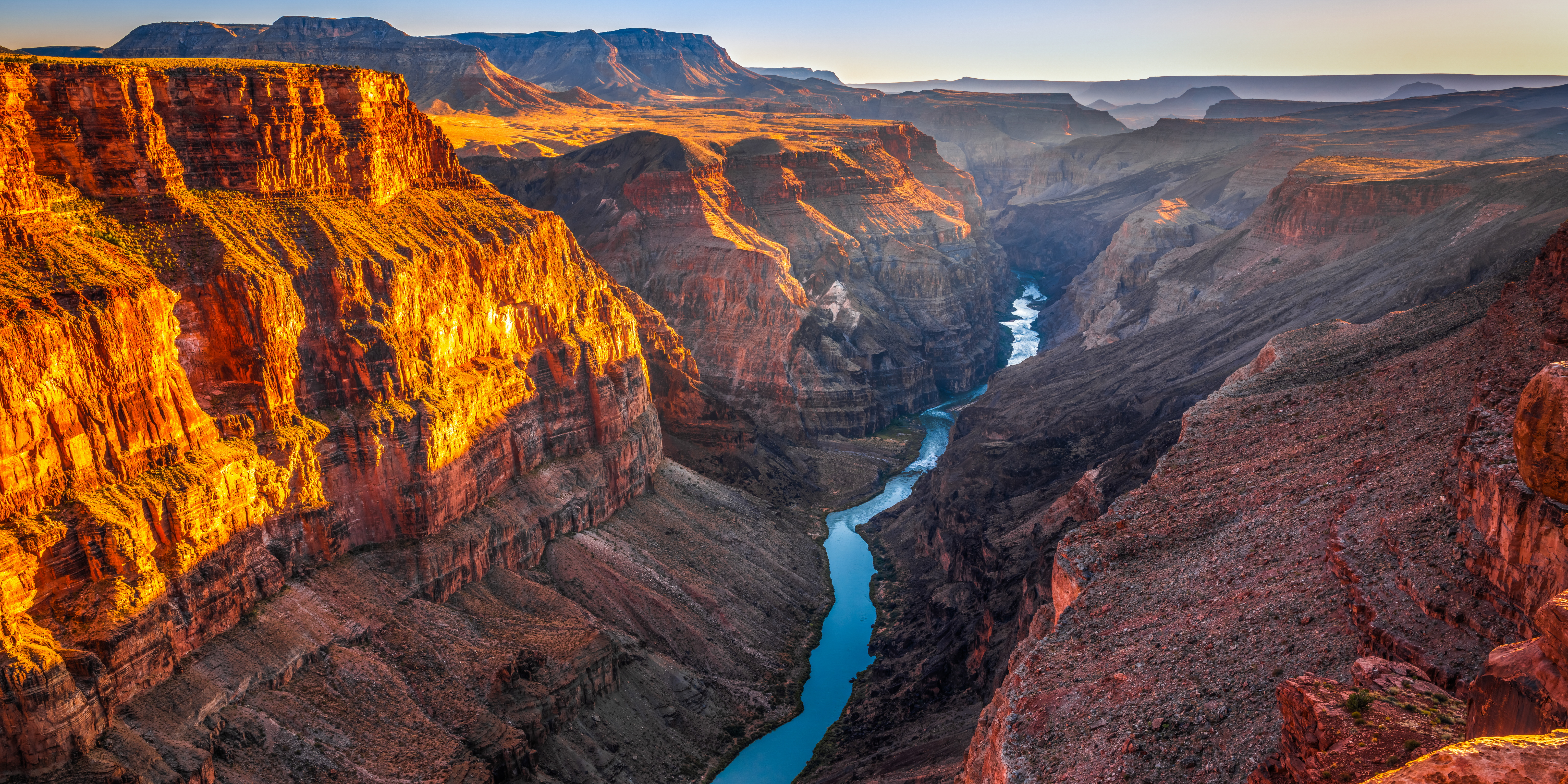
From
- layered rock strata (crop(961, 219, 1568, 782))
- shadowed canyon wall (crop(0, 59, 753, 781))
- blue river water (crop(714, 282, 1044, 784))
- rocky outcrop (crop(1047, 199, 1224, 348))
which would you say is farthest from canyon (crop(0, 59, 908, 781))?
rocky outcrop (crop(1047, 199, 1224, 348))

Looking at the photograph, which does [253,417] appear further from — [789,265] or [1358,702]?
[789,265]

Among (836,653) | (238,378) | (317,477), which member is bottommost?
(836,653)

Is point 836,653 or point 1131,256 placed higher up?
point 1131,256

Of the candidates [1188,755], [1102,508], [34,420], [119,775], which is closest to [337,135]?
[34,420]

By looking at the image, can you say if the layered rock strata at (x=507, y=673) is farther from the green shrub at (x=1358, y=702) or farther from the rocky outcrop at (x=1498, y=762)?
the rocky outcrop at (x=1498, y=762)

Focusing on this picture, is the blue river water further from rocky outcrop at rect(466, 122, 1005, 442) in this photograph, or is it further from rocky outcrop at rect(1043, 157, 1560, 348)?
rocky outcrop at rect(1043, 157, 1560, 348)

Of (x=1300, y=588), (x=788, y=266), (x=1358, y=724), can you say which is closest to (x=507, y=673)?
(x=1300, y=588)

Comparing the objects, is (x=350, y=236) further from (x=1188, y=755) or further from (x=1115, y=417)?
(x=1115, y=417)
